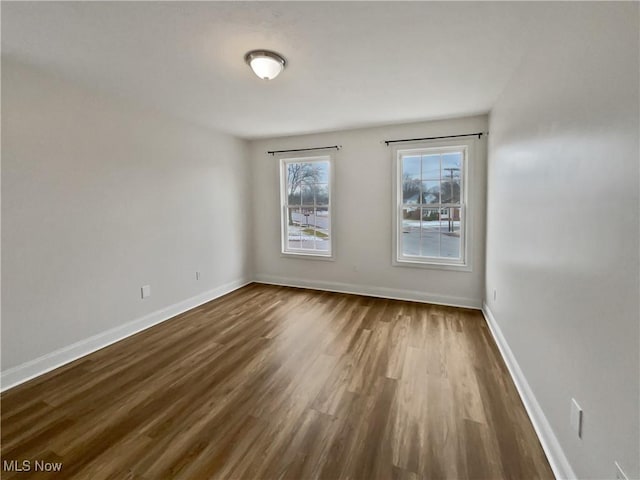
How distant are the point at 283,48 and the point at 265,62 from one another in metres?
0.17

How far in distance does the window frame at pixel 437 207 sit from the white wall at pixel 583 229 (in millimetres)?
1631

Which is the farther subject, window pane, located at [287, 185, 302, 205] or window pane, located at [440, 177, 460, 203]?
window pane, located at [287, 185, 302, 205]

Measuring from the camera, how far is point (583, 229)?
4.15 ft

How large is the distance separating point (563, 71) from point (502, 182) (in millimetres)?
1400

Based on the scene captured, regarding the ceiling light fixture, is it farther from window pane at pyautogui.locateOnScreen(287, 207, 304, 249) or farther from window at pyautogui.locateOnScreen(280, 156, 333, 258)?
window pane at pyautogui.locateOnScreen(287, 207, 304, 249)

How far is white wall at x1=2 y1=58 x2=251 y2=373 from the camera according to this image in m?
2.26

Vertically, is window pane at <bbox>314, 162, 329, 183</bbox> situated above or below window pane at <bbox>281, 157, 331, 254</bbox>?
above

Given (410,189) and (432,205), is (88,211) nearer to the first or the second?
(410,189)

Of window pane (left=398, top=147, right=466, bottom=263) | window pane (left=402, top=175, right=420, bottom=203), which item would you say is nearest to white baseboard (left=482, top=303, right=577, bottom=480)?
window pane (left=398, top=147, right=466, bottom=263)

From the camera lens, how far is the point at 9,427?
5.95 feet

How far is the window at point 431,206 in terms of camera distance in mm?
3892

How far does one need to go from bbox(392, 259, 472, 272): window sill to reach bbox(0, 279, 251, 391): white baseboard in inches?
114

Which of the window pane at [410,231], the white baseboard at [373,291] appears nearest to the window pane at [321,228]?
the white baseboard at [373,291]

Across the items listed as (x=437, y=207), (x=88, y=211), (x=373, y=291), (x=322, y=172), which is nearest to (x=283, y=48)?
(x=88, y=211)
